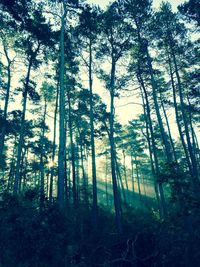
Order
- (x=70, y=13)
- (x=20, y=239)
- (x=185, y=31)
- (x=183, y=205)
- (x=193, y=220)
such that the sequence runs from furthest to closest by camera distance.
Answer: (x=185, y=31)
(x=70, y=13)
(x=193, y=220)
(x=183, y=205)
(x=20, y=239)

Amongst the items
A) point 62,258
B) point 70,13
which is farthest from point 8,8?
point 62,258

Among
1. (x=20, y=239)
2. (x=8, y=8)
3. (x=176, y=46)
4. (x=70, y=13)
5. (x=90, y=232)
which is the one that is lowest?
(x=90, y=232)

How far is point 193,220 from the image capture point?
10234mm

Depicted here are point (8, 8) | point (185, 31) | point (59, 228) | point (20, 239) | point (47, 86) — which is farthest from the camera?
point (47, 86)

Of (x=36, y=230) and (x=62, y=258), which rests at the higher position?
(x=36, y=230)

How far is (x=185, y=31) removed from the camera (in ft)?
53.5

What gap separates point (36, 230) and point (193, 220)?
766 cm

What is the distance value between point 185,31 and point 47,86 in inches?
591

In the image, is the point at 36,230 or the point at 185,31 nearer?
the point at 36,230

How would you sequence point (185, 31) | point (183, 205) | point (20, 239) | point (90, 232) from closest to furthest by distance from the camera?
1. point (20, 239)
2. point (183, 205)
3. point (90, 232)
4. point (185, 31)

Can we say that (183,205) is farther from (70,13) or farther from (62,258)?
(70,13)

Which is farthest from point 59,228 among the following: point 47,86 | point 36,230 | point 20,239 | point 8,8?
point 47,86

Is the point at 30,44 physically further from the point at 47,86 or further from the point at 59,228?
the point at 59,228

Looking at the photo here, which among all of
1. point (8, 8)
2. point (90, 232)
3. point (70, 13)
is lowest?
point (90, 232)
